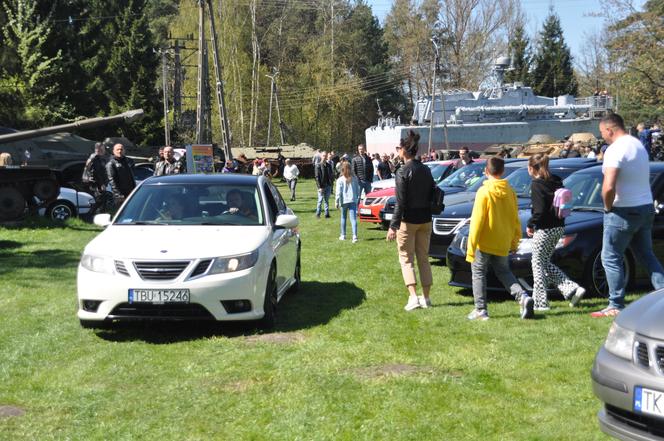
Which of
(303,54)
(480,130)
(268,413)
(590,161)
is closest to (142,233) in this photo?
(268,413)

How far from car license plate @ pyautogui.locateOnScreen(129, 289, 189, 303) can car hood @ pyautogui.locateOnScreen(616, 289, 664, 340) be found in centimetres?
385

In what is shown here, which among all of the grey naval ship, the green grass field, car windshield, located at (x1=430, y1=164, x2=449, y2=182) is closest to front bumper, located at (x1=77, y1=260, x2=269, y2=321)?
the green grass field

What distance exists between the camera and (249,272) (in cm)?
734

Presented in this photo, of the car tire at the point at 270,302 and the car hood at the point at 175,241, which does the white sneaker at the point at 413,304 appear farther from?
the car hood at the point at 175,241

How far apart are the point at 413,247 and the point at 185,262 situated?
2664 mm

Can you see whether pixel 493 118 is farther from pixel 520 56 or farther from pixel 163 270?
pixel 163 270

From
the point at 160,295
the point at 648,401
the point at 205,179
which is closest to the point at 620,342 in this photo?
the point at 648,401

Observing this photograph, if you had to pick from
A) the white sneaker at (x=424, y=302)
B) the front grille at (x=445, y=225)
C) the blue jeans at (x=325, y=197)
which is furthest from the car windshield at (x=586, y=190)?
the blue jeans at (x=325, y=197)

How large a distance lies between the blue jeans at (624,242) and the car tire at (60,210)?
14.5 meters

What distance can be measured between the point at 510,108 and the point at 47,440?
2453 inches

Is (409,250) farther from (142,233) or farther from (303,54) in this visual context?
(303,54)

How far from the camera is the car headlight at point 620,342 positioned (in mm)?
4285

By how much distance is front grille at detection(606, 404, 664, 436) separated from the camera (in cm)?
403

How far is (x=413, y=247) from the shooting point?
869cm
